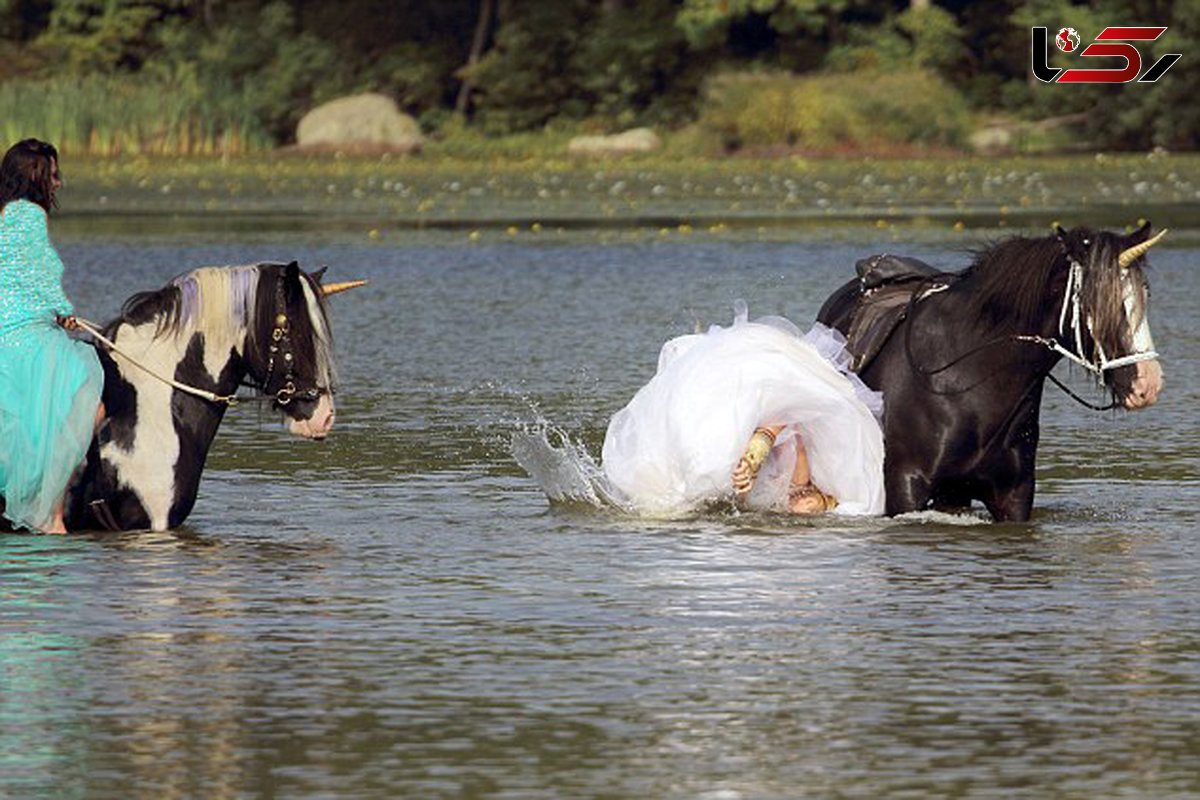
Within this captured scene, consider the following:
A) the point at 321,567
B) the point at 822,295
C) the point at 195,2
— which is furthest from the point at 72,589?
the point at 195,2

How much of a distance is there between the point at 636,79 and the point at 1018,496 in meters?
50.6

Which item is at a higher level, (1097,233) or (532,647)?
(1097,233)

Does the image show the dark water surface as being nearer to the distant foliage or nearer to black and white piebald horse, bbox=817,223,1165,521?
black and white piebald horse, bbox=817,223,1165,521

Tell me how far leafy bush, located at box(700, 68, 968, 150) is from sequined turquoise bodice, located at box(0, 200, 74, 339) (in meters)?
44.4

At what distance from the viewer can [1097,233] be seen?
40.5ft

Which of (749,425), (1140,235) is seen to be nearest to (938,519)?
(749,425)

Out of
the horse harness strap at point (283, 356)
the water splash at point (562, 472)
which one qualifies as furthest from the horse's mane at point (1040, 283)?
the horse harness strap at point (283, 356)

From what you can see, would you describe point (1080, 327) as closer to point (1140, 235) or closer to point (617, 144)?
point (1140, 235)

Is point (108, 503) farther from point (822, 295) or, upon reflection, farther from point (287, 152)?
point (287, 152)

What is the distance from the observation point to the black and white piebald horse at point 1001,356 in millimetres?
12242

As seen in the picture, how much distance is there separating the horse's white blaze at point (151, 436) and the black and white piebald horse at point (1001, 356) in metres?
2.83

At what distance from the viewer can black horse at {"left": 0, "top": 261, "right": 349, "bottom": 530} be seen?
12.4 metres

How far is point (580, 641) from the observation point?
10.1 meters

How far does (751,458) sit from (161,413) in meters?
2.35
